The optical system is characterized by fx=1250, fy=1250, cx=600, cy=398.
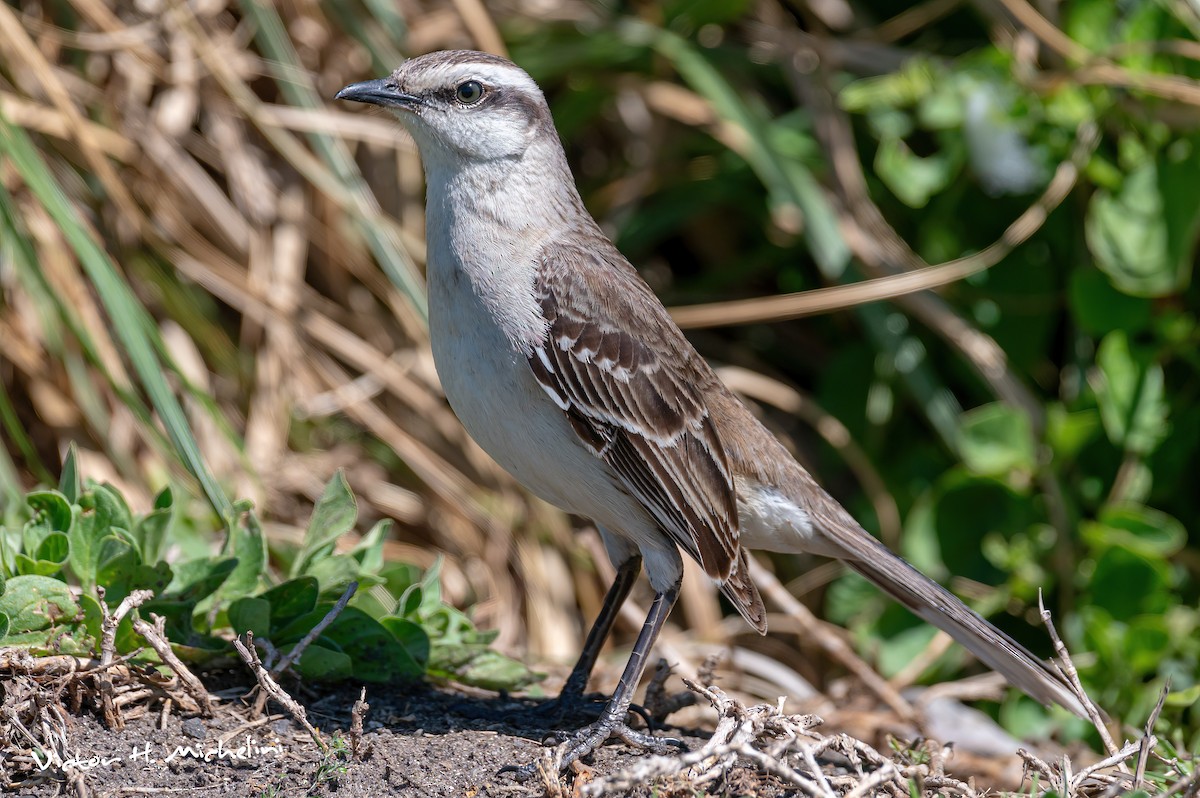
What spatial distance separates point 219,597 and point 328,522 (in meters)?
0.44

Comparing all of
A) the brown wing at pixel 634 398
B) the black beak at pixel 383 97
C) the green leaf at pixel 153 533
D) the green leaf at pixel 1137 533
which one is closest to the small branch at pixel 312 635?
the green leaf at pixel 153 533

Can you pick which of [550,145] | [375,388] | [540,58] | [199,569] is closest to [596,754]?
[199,569]

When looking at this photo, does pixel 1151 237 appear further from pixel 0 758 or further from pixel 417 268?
pixel 0 758

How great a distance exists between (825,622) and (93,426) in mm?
3916

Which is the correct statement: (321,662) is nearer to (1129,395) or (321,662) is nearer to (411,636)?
(411,636)

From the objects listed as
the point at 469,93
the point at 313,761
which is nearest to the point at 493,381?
the point at 469,93

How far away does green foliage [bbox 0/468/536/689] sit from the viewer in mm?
3631

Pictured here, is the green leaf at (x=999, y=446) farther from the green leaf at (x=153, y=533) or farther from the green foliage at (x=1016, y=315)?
the green leaf at (x=153, y=533)

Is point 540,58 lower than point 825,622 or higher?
higher

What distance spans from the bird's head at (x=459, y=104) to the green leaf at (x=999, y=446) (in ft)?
9.52

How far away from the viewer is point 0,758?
10.5 feet

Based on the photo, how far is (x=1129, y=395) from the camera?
6.00 m

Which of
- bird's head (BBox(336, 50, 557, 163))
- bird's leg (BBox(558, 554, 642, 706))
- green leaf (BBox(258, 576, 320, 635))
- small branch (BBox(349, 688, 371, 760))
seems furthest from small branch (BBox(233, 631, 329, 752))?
bird's head (BBox(336, 50, 557, 163))

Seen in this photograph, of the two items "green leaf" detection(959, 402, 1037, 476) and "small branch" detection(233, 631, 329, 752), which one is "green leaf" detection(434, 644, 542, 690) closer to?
"small branch" detection(233, 631, 329, 752)
